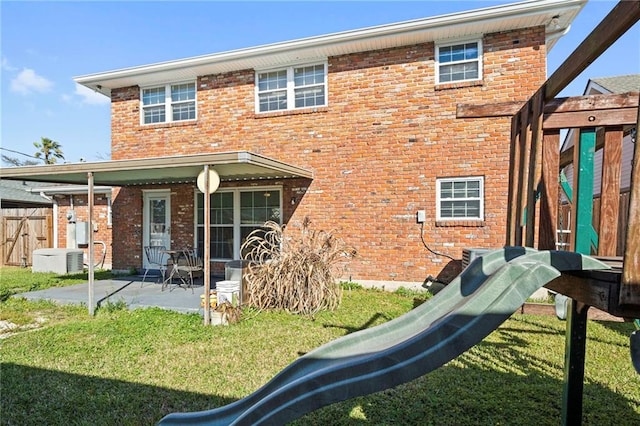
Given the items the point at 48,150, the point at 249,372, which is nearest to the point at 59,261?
the point at 249,372

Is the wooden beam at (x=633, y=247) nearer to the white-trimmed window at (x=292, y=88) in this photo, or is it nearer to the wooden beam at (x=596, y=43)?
the wooden beam at (x=596, y=43)

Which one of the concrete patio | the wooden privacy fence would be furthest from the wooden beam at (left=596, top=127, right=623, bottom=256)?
the wooden privacy fence

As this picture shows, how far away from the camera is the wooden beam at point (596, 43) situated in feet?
4.77

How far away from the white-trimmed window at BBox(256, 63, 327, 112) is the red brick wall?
0.24 meters

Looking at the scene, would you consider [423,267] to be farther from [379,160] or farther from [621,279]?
[621,279]

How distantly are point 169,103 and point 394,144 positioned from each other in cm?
643

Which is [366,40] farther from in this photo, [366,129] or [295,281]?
[295,281]

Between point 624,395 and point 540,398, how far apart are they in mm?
814

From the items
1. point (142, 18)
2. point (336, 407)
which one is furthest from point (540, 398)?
point (142, 18)

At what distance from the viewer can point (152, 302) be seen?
6.86 metres

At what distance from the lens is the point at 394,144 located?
8.27 m

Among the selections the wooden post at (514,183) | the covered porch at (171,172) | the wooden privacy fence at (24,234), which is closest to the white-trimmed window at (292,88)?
the covered porch at (171,172)

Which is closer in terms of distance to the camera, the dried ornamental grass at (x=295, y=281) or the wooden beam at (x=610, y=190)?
the wooden beam at (x=610, y=190)

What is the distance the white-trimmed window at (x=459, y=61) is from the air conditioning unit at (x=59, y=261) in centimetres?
1166
